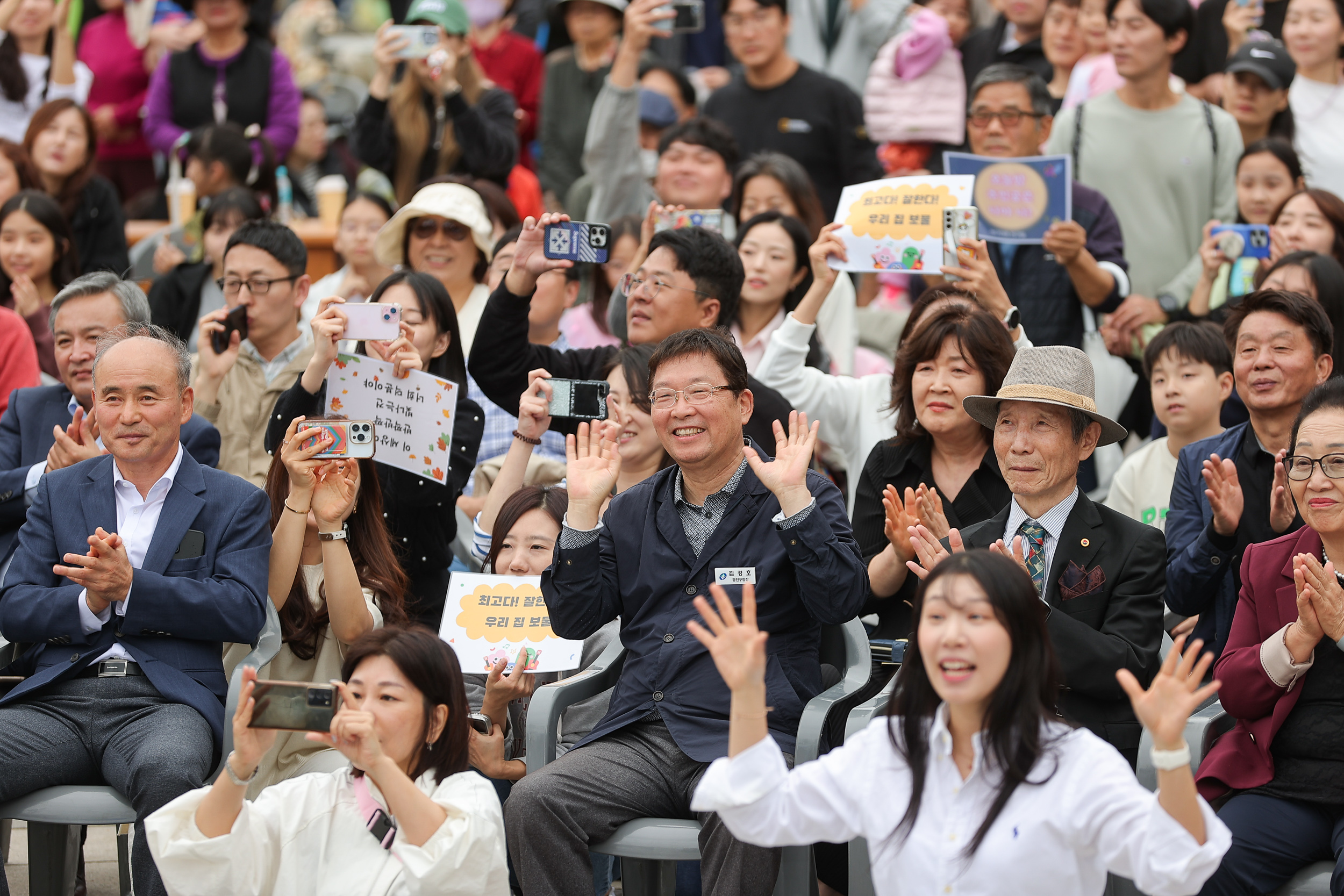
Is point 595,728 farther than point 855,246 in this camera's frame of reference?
No

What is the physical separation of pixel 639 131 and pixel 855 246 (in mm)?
2958

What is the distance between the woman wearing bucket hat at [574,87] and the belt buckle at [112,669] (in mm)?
5209

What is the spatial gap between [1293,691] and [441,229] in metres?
4.03

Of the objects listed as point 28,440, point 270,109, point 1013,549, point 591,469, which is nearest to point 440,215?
point 28,440

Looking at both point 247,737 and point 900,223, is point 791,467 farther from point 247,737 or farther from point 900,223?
point 900,223

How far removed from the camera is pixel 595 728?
4316 mm

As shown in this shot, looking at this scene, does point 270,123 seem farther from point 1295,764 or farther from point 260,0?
point 1295,764

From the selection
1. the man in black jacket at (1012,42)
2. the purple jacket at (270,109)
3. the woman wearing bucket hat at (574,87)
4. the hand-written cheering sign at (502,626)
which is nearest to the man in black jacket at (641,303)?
the hand-written cheering sign at (502,626)

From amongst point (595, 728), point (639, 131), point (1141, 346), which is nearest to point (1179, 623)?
point (1141, 346)

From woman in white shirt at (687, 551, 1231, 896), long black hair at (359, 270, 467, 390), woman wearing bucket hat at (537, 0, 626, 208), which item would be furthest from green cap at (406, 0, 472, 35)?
woman in white shirt at (687, 551, 1231, 896)

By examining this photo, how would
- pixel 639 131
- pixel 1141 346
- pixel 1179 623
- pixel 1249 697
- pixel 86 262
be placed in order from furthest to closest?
pixel 639 131 < pixel 86 262 < pixel 1141 346 < pixel 1179 623 < pixel 1249 697

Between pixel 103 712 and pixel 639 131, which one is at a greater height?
pixel 639 131

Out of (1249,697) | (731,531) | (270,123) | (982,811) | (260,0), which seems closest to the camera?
(982,811)

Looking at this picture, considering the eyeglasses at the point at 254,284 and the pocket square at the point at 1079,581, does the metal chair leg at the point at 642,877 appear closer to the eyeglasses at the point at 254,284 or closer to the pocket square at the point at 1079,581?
the pocket square at the point at 1079,581
